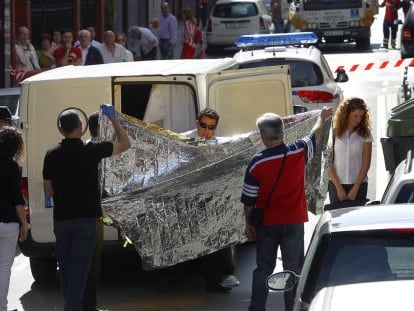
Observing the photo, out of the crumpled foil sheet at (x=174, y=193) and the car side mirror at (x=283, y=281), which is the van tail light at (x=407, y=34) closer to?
the crumpled foil sheet at (x=174, y=193)

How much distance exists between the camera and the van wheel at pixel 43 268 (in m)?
11.8

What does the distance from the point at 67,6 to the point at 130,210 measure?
68.5ft

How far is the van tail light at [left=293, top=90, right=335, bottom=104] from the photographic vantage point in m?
19.3

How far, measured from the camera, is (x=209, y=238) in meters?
10.9

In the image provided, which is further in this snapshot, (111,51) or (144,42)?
(144,42)

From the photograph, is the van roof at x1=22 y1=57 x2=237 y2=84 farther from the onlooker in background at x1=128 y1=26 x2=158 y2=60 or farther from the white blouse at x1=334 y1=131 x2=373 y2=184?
the onlooker in background at x1=128 y1=26 x2=158 y2=60

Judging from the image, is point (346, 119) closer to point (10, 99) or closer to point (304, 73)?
point (10, 99)

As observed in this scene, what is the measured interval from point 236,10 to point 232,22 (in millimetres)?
648

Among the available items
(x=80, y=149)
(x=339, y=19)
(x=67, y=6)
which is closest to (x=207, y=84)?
(x=80, y=149)

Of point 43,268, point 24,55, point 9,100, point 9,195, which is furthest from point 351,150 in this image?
point 24,55

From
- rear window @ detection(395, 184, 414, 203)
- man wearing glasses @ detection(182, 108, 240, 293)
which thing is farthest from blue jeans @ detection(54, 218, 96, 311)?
rear window @ detection(395, 184, 414, 203)

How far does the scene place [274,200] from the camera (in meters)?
9.41

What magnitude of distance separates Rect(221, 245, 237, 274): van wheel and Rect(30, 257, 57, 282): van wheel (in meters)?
1.61

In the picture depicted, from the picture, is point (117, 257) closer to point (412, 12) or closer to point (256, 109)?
point (256, 109)
